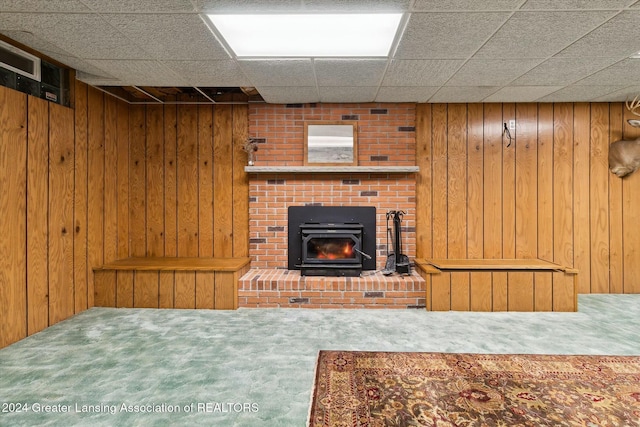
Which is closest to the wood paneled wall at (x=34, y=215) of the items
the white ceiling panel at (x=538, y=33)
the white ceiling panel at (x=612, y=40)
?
the white ceiling panel at (x=538, y=33)

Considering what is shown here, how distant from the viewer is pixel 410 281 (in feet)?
11.6

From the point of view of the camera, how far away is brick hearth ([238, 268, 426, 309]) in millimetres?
3506

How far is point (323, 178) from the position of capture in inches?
162

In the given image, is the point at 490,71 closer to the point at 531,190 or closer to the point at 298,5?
the point at 531,190

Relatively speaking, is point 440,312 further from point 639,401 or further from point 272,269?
point 272,269

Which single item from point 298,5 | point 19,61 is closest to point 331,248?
point 298,5

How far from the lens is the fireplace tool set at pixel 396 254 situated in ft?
12.3

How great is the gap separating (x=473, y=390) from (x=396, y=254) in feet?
6.44

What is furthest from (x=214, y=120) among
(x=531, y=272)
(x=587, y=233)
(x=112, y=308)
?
(x=587, y=233)

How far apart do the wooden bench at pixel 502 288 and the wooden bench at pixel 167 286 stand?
2.05 m

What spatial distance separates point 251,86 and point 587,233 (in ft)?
13.8

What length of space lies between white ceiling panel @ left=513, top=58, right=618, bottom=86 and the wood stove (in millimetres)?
2039

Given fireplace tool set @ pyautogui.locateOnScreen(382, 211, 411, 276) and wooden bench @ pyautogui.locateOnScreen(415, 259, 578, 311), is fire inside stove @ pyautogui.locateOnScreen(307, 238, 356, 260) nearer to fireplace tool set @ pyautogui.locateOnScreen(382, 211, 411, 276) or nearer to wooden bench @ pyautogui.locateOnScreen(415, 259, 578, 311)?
fireplace tool set @ pyautogui.locateOnScreen(382, 211, 411, 276)

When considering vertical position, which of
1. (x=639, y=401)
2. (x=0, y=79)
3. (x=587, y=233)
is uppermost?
(x=0, y=79)
